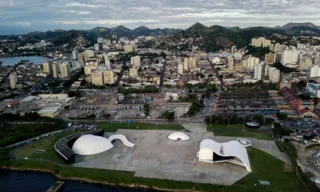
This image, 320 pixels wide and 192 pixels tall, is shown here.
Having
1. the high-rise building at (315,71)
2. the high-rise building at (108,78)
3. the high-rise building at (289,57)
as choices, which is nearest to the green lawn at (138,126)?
the high-rise building at (108,78)

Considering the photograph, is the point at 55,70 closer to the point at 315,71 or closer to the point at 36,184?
the point at 36,184

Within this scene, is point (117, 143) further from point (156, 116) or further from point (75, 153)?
point (156, 116)

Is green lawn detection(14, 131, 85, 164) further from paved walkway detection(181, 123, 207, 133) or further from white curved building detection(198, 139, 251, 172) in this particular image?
paved walkway detection(181, 123, 207, 133)

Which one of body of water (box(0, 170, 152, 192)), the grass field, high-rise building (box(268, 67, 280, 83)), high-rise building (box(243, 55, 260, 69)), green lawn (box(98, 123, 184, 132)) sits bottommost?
body of water (box(0, 170, 152, 192))

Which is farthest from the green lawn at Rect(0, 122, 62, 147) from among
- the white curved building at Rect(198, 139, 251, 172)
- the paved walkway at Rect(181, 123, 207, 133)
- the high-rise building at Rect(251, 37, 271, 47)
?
the high-rise building at Rect(251, 37, 271, 47)

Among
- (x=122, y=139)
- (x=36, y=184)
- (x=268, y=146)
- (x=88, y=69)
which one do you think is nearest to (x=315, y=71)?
(x=268, y=146)

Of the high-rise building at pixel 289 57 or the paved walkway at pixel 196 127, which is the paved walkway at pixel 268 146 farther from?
the high-rise building at pixel 289 57

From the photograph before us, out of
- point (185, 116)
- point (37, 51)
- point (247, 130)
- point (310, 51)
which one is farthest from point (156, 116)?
point (37, 51)
